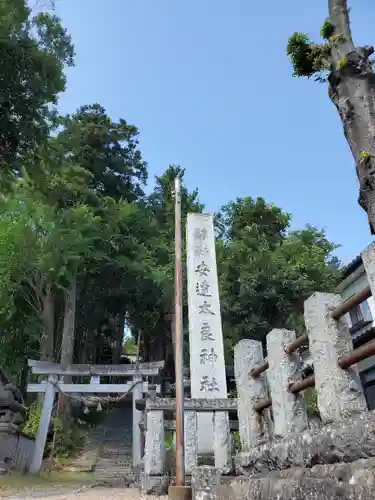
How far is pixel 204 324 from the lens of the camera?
9.92m

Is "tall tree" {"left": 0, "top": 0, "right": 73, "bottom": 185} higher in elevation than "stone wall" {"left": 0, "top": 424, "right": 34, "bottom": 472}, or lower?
higher

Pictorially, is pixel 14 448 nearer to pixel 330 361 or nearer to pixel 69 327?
pixel 69 327

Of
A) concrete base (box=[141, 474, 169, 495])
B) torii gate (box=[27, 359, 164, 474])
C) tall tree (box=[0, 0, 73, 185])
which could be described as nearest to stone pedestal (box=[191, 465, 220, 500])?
concrete base (box=[141, 474, 169, 495])

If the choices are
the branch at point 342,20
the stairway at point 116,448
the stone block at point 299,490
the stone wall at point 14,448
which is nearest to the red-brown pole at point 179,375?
the stone block at point 299,490

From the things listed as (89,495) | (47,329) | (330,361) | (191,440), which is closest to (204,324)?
(191,440)

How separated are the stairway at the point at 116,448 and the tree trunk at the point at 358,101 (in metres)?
12.2

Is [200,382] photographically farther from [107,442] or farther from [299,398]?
[107,442]

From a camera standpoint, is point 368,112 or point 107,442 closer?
point 368,112

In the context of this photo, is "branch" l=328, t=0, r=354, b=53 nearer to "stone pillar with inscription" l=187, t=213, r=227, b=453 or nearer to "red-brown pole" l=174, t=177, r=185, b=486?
"red-brown pole" l=174, t=177, r=185, b=486

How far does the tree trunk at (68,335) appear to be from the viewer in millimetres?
16797

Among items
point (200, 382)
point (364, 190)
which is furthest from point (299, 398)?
point (200, 382)

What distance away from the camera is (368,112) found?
3.88 metres

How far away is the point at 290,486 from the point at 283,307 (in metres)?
15.3

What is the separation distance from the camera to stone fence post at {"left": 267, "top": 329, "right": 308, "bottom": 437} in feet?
10.1
